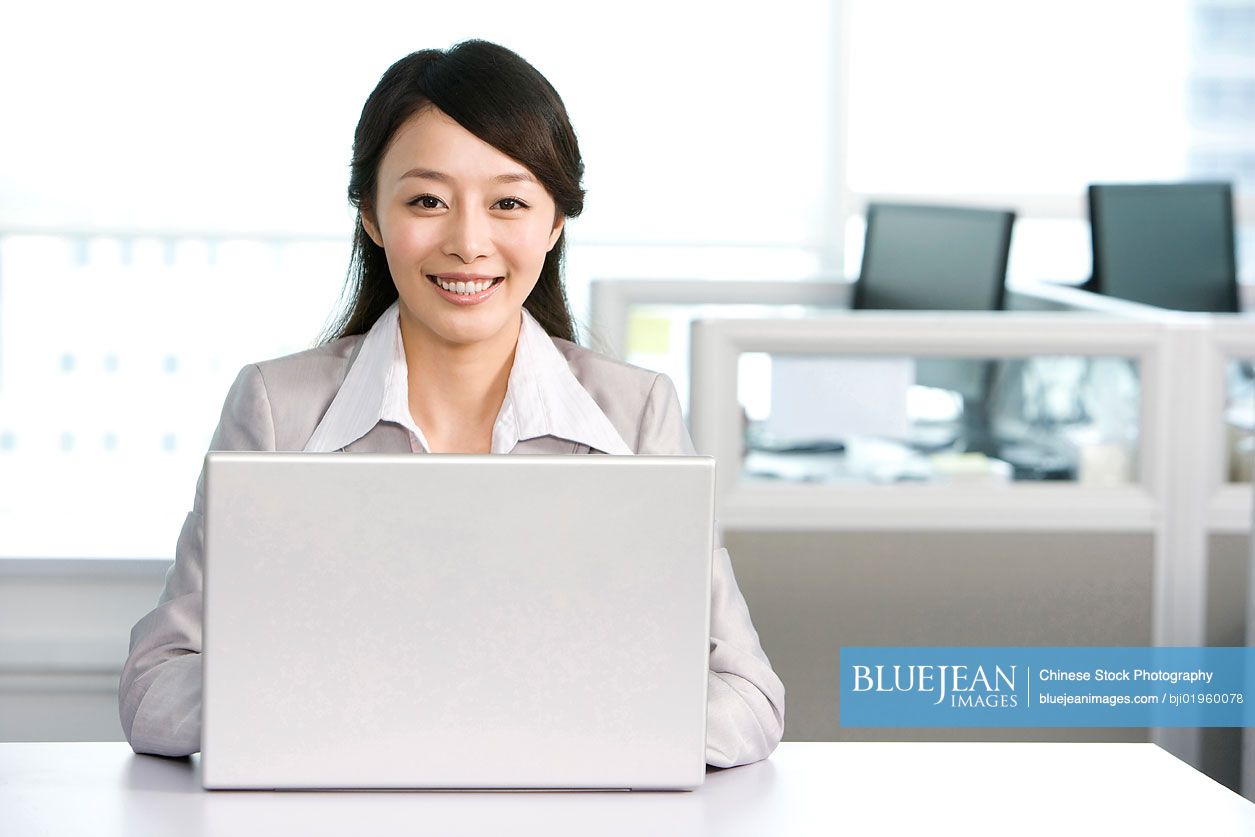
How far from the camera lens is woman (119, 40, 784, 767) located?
1494 mm

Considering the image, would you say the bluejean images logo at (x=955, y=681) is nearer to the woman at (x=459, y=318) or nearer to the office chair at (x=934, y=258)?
the woman at (x=459, y=318)

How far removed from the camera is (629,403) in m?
1.63

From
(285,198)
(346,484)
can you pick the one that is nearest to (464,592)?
(346,484)

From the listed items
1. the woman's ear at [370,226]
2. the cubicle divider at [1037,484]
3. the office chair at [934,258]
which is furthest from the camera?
the office chair at [934,258]

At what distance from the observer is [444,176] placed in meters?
1.49

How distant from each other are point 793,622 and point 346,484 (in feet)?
A: 4.64

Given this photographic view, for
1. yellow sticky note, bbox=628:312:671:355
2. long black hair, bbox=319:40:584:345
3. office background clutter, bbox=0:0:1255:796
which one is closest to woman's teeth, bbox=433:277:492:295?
long black hair, bbox=319:40:584:345

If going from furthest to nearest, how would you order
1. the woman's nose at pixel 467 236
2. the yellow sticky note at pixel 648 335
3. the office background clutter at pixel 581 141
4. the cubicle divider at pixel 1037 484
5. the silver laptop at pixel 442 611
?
the office background clutter at pixel 581 141
the yellow sticky note at pixel 648 335
the cubicle divider at pixel 1037 484
the woman's nose at pixel 467 236
the silver laptop at pixel 442 611

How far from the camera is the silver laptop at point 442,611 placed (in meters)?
1.01

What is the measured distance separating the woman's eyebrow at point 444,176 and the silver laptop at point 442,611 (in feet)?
1.78

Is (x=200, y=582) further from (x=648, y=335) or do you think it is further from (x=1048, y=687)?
(x=648, y=335)

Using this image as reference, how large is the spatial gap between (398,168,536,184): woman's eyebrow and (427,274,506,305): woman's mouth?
10cm

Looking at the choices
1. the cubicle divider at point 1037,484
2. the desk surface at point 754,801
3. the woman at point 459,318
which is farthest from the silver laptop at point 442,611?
the cubicle divider at point 1037,484

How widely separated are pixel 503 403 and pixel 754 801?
563 millimetres
